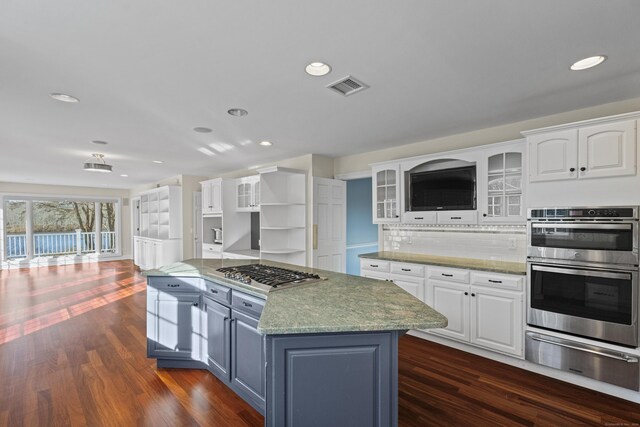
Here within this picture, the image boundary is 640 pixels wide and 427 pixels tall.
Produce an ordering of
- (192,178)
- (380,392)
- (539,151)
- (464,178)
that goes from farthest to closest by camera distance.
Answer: (192,178), (464,178), (539,151), (380,392)

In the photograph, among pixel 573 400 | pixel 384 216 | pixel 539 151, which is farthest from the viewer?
pixel 384 216

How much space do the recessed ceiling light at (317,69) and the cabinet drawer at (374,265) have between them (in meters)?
2.38

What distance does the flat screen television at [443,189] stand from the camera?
3.45 meters

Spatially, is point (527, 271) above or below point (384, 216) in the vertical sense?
below

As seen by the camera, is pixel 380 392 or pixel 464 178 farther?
pixel 464 178

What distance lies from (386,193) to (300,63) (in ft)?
8.08

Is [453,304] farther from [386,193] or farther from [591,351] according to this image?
[386,193]

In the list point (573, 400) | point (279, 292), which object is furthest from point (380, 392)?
point (573, 400)

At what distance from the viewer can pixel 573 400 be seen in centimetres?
240

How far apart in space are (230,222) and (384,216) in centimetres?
291

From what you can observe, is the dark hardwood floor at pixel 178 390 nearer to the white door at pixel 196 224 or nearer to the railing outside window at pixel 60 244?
the white door at pixel 196 224

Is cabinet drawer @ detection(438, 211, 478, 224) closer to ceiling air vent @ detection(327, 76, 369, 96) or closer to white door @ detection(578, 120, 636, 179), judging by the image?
white door @ detection(578, 120, 636, 179)

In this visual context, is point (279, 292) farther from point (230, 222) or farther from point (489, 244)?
point (230, 222)

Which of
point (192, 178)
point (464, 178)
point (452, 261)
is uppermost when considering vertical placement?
point (192, 178)
